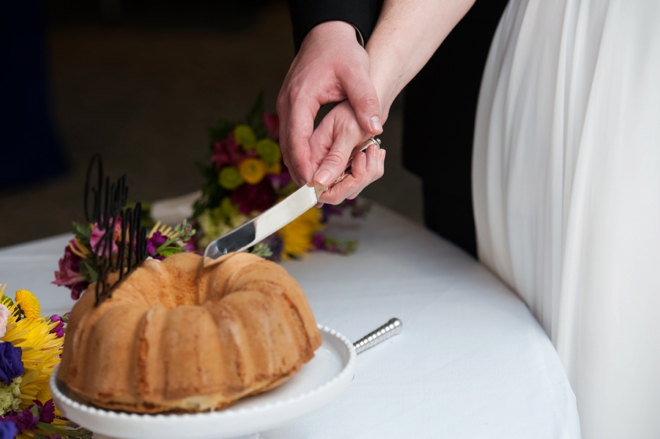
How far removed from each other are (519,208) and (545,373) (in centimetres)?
30

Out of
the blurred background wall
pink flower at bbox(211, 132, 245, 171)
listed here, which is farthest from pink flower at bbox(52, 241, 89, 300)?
the blurred background wall

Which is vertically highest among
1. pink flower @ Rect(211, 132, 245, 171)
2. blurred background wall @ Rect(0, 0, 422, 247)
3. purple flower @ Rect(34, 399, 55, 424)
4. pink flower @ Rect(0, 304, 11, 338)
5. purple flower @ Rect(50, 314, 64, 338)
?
pink flower @ Rect(0, 304, 11, 338)

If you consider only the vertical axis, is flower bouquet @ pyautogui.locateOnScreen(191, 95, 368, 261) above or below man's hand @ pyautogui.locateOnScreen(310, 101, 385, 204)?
below

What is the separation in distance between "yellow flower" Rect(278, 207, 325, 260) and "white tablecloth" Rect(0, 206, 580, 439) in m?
0.03

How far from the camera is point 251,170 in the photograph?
1287mm

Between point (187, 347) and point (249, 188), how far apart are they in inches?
31.0

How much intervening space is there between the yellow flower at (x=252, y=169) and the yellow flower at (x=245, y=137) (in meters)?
0.03

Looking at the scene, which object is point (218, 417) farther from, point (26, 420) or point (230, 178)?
point (230, 178)

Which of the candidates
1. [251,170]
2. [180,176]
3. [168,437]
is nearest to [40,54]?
[180,176]

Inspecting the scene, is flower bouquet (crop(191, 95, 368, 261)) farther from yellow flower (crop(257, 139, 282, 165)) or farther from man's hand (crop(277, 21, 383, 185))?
man's hand (crop(277, 21, 383, 185))

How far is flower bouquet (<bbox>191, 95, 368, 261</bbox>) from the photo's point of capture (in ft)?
4.22

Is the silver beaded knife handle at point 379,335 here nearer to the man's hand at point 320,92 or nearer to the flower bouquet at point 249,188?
the man's hand at point 320,92

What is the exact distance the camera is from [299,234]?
130 cm

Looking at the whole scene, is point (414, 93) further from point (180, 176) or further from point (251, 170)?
point (180, 176)
